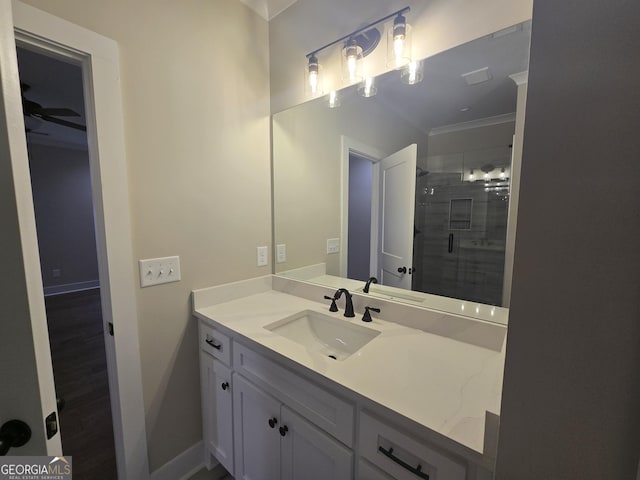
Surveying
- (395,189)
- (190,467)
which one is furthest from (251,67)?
(190,467)

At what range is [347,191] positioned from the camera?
62.3 inches

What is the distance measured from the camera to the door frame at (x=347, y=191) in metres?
1.46

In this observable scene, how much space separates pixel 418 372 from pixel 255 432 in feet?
2.44

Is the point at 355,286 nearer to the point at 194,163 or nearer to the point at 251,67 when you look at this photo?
the point at 194,163

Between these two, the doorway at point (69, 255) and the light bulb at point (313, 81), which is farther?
the doorway at point (69, 255)

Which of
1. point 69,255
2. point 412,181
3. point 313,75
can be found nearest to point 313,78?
point 313,75

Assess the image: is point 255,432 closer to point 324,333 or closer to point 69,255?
point 324,333

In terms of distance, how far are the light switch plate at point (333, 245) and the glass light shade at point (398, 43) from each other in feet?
3.03

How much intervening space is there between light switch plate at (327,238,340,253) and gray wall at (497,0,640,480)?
1230 mm

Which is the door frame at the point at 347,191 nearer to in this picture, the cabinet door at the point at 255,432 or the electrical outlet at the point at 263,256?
the electrical outlet at the point at 263,256

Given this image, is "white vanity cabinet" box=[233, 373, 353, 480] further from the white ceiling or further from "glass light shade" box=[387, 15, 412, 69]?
the white ceiling

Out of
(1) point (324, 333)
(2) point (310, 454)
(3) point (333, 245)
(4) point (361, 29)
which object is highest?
(4) point (361, 29)

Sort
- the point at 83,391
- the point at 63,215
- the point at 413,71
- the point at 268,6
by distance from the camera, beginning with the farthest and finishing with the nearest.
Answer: the point at 63,215
the point at 83,391
the point at 268,6
the point at 413,71

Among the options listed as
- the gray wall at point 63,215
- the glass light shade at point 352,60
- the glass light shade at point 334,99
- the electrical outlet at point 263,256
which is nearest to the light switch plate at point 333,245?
the electrical outlet at point 263,256
